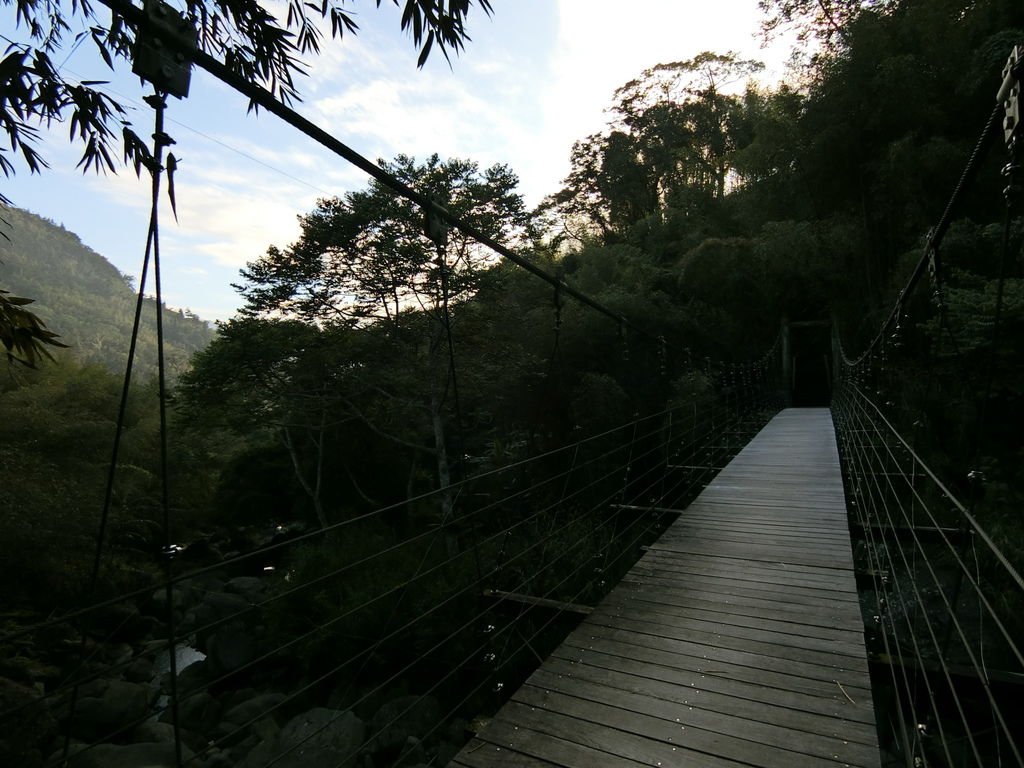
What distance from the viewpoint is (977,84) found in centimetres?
510

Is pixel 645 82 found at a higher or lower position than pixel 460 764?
higher

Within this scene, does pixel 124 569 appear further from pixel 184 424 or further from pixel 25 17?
pixel 25 17

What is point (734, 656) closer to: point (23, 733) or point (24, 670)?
point (23, 733)

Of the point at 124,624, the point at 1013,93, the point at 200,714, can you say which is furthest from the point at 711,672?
the point at 124,624

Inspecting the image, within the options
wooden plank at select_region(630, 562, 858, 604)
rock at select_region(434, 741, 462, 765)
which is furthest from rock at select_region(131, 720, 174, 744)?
wooden plank at select_region(630, 562, 858, 604)

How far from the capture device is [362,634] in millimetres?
5660

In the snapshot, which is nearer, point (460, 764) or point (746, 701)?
point (460, 764)

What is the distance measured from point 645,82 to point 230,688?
15593 mm

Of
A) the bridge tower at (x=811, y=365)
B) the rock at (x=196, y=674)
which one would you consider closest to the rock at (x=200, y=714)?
the rock at (x=196, y=674)

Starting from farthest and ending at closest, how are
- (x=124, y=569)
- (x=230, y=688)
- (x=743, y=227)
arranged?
1. (x=743, y=227)
2. (x=124, y=569)
3. (x=230, y=688)

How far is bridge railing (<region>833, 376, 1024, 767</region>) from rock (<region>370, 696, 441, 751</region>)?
351 cm

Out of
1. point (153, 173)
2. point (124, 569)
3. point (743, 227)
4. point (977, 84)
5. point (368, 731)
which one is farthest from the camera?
point (743, 227)

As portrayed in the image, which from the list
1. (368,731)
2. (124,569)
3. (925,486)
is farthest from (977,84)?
(124,569)

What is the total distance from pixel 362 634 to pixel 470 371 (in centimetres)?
368
